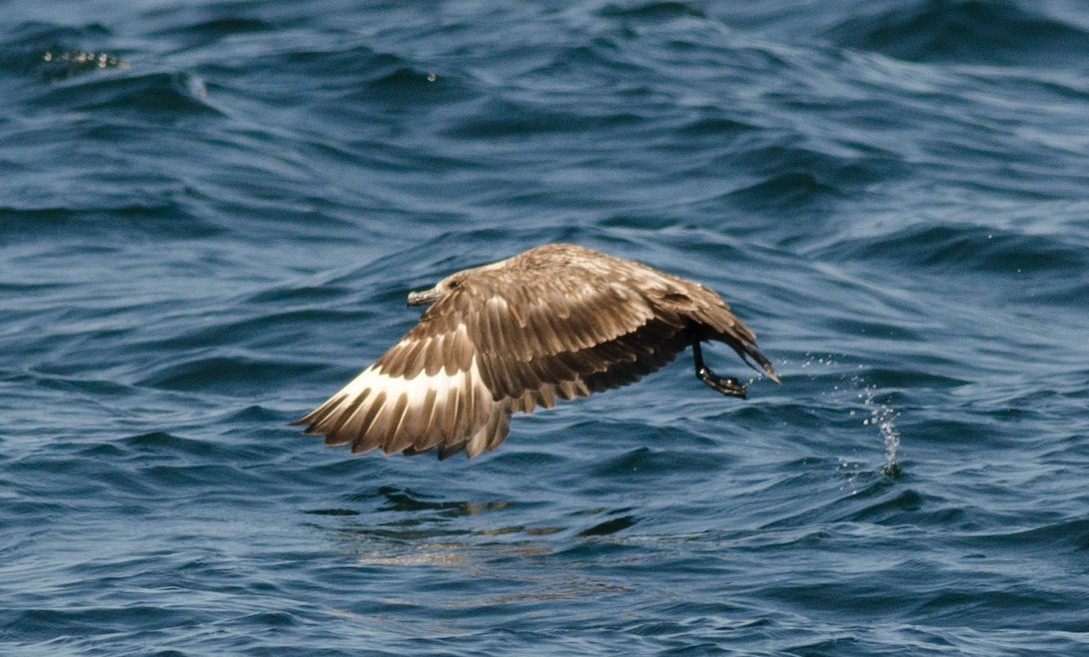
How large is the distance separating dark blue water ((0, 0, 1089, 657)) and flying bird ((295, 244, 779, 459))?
2.22 ft

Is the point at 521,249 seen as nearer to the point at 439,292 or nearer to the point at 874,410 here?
the point at 874,410

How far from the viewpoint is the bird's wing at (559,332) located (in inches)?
272

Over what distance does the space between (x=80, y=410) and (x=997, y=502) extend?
4.67 metres

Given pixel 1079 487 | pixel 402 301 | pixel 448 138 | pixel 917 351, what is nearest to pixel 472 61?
pixel 448 138

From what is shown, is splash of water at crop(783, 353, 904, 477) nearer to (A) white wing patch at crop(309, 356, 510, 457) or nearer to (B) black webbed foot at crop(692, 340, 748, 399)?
(B) black webbed foot at crop(692, 340, 748, 399)

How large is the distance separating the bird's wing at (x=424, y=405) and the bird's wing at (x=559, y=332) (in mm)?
74

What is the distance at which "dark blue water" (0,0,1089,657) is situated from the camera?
7234 millimetres

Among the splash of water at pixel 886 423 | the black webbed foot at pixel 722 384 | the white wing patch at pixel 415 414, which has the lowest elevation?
the splash of water at pixel 886 423

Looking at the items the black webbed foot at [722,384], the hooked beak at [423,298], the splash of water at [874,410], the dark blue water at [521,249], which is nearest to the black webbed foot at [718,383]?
the black webbed foot at [722,384]

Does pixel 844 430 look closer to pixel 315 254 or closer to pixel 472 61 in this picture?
pixel 315 254

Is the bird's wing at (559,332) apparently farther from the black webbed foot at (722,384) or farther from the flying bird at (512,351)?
the black webbed foot at (722,384)

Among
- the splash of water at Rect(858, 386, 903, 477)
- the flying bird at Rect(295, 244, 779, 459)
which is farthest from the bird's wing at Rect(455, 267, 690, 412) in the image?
the splash of water at Rect(858, 386, 903, 477)

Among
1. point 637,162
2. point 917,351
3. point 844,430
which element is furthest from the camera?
point 637,162

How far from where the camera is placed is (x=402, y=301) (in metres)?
11.7
